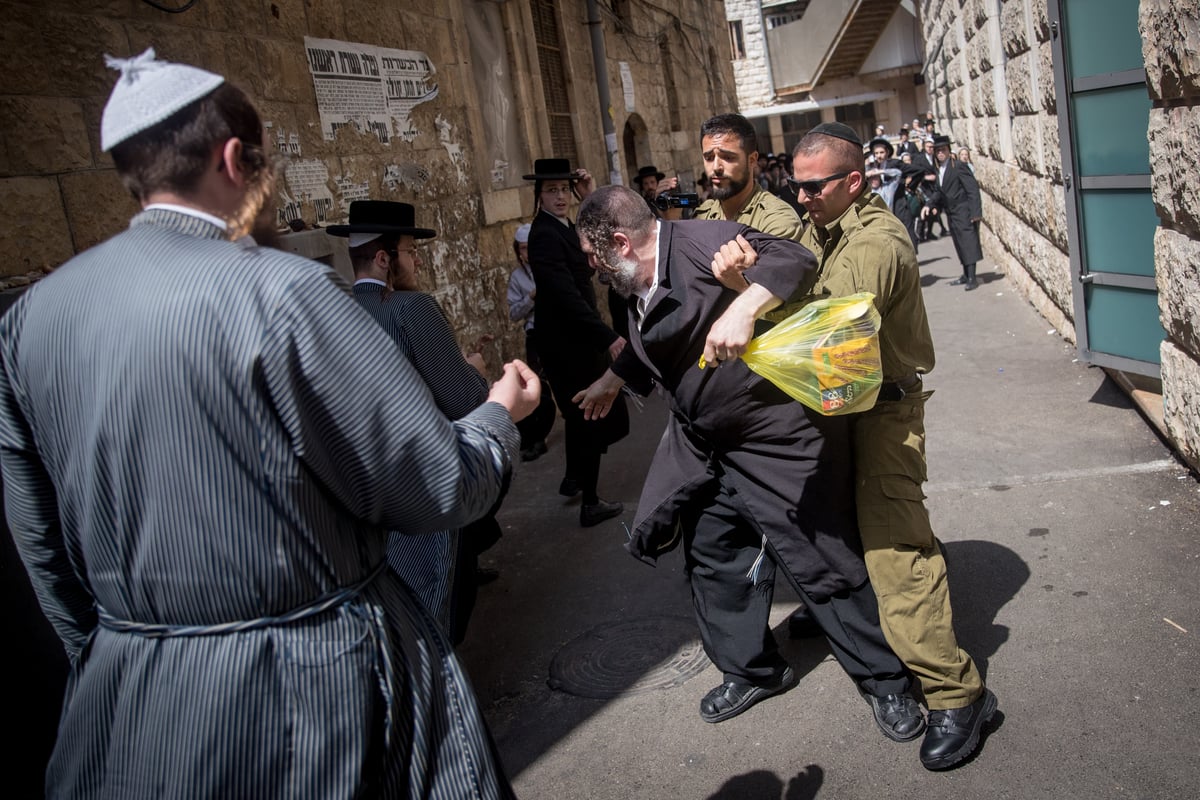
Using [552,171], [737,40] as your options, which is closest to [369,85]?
[552,171]

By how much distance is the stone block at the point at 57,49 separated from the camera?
4.52m

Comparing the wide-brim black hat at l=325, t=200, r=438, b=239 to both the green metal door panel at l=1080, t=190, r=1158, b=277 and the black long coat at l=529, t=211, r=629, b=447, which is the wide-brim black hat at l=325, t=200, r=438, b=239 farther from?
the green metal door panel at l=1080, t=190, r=1158, b=277

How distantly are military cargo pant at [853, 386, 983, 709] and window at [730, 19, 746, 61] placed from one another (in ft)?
130

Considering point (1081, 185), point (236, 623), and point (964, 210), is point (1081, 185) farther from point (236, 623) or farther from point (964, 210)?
point (964, 210)

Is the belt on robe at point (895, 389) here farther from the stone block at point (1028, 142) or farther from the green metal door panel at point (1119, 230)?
the stone block at point (1028, 142)

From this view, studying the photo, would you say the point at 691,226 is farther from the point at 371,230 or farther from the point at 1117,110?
the point at 1117,110

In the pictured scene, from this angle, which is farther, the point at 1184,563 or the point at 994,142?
the point at 994,142

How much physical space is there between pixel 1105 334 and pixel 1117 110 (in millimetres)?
1381

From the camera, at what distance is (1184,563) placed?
400 centimetres

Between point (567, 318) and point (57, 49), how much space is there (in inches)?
120

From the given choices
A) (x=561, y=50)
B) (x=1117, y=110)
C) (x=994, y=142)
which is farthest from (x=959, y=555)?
(x=561, y=50)

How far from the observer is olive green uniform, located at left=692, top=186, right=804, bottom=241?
4.10 m

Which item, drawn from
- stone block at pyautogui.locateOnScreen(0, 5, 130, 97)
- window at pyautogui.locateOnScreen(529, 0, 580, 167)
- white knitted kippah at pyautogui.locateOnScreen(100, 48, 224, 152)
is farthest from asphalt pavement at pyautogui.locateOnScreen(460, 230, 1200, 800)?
window at pyautogui.locateOnScreen(529, 0, 580, 167)

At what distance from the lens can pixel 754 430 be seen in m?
3.26
